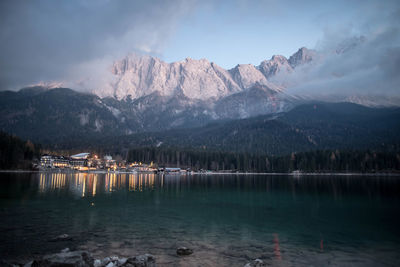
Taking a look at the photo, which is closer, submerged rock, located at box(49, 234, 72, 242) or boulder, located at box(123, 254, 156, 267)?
boulder, located at box(123, 254, 156, 267)

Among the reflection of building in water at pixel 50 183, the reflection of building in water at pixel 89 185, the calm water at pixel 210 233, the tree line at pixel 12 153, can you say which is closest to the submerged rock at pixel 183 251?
the calm water at pixel 210 233

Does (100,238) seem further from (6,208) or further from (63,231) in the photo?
(6,208)

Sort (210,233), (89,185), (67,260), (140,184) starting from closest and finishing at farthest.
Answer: (67,260) → (210,233) → (89,185) → (140,184)

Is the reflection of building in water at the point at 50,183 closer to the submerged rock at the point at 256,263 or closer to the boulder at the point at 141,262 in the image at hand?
the boulder at the point at 141,262

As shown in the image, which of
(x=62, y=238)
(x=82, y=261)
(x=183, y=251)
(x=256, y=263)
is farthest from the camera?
(x=62, y=238)

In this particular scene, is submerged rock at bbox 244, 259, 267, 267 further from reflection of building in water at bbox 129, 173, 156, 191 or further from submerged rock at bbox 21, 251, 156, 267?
reflection of building in water at bbox 129, 173, 156, 191

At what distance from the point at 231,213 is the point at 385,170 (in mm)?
201053

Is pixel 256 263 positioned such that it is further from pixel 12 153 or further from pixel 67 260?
pixel 12 153

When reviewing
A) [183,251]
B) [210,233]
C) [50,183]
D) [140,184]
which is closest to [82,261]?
[183,251]

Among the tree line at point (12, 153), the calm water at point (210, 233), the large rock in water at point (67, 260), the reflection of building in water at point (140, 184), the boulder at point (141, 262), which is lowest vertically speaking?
the reflection of building in water at point (140, 184)

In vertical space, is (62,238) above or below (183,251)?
above

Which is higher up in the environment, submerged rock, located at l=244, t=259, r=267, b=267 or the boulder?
the boulder

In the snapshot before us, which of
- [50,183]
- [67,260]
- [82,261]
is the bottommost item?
[50,183]

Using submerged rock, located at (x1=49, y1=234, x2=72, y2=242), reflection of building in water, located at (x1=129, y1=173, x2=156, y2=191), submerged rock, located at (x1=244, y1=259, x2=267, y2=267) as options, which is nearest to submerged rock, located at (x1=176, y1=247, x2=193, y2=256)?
submerged rock, located at (x1=244, y1=259, x2=267, y2=267)
